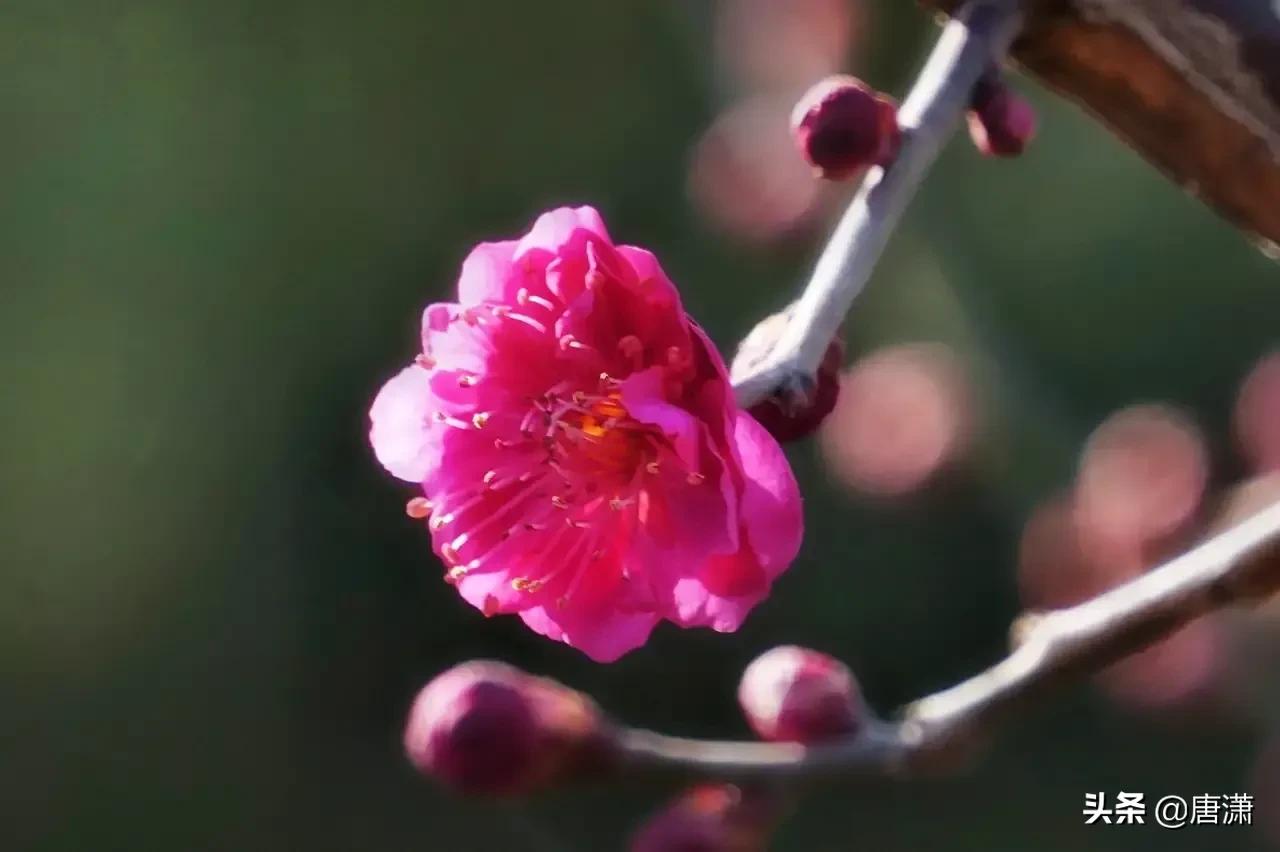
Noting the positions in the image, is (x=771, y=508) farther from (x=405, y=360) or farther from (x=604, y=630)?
(x=405, y=360)

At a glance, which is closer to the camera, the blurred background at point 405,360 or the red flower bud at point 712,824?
the red flower bud at point 712,824

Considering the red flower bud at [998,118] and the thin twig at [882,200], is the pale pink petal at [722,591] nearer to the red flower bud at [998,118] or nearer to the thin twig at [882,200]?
the thin twig at [882,200]

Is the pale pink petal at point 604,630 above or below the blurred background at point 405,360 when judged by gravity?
below

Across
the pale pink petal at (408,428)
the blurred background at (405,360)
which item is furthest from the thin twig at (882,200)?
the blurred background at (405,360)

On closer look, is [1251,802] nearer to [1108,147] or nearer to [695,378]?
[1108,147]

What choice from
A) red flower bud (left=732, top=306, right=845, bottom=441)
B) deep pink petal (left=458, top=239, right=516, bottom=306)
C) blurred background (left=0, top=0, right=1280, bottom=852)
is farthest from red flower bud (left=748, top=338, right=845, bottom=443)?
blurred background (left=0, top=0, right=1280, bottom=852)

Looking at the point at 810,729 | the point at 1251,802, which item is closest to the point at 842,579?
the point at 1251,802

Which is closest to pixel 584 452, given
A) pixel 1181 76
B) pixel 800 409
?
pixel 800 409
